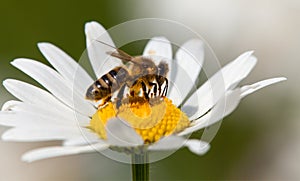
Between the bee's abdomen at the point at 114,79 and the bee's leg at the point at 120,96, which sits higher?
the bee's abdomen at the point at 114,79

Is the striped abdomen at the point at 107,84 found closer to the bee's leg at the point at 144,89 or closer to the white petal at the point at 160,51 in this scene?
the bee's leg at the point at 144,89

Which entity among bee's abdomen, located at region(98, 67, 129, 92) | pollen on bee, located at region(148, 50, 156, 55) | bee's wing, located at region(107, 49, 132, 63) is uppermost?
bee's wing, located at region(107, 49, 132, 63)

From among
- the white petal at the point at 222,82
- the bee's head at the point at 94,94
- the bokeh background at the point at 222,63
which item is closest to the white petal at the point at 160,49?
the white petal at the point at 222,82

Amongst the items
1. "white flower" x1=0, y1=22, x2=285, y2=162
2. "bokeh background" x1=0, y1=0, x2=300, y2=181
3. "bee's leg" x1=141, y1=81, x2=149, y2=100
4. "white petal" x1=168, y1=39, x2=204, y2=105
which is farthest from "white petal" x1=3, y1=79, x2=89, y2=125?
"bokeh background" x1=0, y1=0, x2=300, y2=181

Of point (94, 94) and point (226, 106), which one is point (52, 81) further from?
point (226, 106)

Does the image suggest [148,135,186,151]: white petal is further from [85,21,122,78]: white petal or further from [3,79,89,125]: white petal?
[85,21,122,78]: white petal

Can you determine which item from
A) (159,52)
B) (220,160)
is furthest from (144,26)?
(159,52)

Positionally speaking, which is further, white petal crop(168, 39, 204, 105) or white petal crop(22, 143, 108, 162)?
white petal crop(168, 39, 204, 105)
